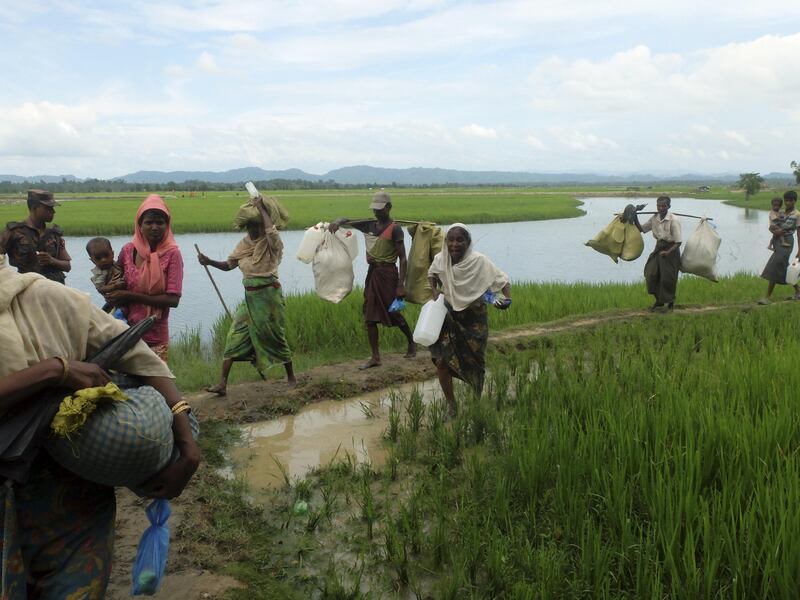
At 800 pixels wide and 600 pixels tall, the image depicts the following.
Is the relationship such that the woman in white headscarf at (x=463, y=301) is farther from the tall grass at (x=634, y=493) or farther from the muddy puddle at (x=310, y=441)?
the tall grass at (x=634, y=493)

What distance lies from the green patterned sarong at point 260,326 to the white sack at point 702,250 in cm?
558

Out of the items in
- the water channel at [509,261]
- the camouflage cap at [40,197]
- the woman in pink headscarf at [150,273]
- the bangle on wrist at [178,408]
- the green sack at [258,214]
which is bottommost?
the water channel at [509,261]

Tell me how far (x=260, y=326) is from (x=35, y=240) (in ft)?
6.69

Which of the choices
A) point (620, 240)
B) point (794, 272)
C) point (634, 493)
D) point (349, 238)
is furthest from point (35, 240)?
point (794, 272)

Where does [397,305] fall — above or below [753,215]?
above

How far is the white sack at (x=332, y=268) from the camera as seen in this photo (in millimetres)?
6117

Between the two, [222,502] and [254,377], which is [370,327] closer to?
[254,377]

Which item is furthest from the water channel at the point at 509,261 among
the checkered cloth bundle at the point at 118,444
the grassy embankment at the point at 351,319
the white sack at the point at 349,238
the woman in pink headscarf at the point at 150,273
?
the checkered cloth bundle at the point at 118,444

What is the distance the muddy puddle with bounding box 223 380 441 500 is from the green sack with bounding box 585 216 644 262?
13.3 feet

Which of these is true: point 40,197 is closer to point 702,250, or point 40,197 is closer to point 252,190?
point 252,190

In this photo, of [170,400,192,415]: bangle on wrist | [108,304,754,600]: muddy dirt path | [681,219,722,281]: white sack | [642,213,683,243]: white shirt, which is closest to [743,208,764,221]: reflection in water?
[108,304,754,600]: muddy dirt path

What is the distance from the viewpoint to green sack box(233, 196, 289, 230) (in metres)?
4.89

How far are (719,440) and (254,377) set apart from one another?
4.15 m

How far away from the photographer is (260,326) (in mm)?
5121
